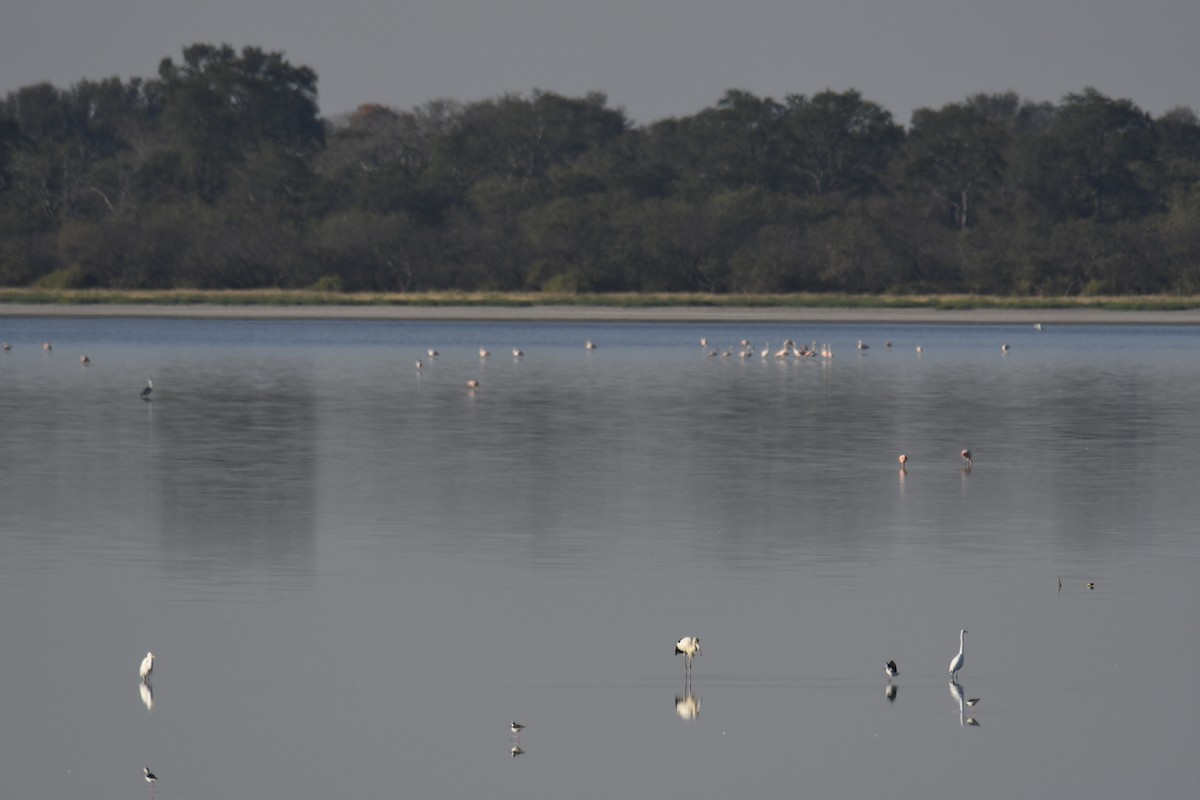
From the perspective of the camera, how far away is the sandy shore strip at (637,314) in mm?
86500

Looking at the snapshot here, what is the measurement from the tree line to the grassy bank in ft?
8.00

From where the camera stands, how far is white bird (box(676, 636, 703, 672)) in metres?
12.5

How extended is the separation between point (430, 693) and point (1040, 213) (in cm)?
10357

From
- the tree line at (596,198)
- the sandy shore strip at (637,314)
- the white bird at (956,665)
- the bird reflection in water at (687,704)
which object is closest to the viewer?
the bird reflection in water at (687,704)

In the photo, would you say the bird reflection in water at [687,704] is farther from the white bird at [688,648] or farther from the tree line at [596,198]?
the tree line at [596,198]

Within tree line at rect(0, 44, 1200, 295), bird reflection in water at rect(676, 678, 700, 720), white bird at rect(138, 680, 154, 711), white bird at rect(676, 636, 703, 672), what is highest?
tree line at rect(0, 44, 1200, 295)

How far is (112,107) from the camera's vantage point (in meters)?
158

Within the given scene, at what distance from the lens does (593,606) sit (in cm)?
1467

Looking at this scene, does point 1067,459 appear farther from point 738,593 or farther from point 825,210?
point 825,210

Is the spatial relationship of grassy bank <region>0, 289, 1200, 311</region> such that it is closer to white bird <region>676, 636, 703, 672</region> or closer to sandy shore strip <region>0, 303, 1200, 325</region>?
sandy shore strip <region>0, 303, 1200, 325</region>

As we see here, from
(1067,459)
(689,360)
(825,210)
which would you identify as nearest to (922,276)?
(825,210)

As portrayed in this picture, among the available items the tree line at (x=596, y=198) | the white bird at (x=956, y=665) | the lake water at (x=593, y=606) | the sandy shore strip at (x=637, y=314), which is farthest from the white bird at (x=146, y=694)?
the tree line at (x=596, y=198)

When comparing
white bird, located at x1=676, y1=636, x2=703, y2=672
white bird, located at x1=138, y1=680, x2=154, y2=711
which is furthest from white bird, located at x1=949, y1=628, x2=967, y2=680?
white bird, located at x1=138, y1=680, x2=154, y2=711

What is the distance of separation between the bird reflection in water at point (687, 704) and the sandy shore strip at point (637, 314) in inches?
2895
